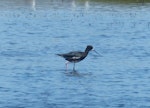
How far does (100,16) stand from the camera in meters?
39.2

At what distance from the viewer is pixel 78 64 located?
22.1m

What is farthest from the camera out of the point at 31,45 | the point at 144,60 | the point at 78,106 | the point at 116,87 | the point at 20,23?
the point at 20,23

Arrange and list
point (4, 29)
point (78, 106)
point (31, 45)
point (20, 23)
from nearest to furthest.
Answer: point (78, 106) < point (31, 45) < point (4, 29) < point (20, 23)

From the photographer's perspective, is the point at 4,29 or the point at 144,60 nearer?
the point at 144,60

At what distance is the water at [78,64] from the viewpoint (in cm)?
1647

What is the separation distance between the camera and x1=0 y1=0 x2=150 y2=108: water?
16.5 m

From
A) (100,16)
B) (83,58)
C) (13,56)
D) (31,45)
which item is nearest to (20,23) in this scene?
(100,16)

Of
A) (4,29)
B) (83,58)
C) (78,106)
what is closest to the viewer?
(78,106)

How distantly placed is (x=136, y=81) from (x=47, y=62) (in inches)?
162

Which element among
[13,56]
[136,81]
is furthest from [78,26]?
[136,81]

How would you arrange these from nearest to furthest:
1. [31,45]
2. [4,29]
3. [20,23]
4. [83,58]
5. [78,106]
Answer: [78,106]
[83,58]
[31,45]
[4,29]
[20,23]

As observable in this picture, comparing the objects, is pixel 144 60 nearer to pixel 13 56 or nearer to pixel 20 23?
pixel 13 56

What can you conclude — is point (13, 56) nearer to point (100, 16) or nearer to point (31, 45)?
point (31, 45)

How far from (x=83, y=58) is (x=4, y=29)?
37.8ft
